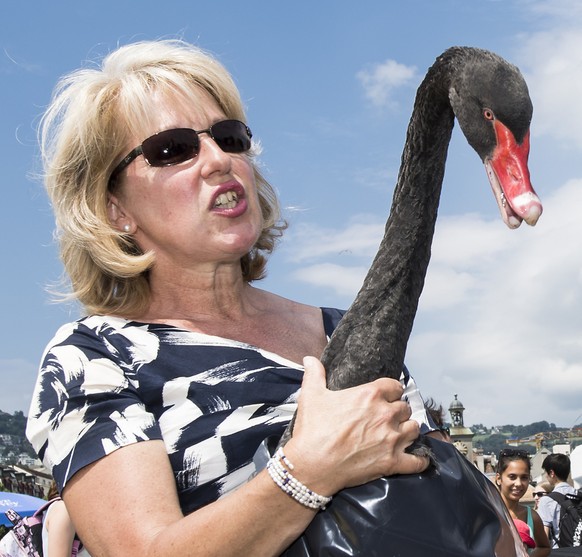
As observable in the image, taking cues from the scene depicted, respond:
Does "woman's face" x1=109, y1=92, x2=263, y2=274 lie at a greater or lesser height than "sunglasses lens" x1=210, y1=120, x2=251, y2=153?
lesser

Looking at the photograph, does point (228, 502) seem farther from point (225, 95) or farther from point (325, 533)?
point (225, 95)

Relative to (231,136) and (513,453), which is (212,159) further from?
(513,453)

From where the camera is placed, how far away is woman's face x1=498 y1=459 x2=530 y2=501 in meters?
7.45

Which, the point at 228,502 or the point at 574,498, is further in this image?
the point at 574,498

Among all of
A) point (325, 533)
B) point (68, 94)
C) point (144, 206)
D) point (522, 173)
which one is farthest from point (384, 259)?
point (68, 94)

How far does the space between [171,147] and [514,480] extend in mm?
5979

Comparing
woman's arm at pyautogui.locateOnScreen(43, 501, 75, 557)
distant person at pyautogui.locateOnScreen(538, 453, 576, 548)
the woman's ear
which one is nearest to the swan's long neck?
the woman's ear

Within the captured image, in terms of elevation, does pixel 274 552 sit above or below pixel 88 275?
below

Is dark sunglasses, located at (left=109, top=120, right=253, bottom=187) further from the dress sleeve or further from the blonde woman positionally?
the dress sleeve

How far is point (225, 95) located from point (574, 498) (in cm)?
588

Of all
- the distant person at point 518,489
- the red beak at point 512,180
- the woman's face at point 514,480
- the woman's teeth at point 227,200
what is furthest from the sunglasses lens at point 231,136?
the woman's face at point 514,480

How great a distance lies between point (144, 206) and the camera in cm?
250

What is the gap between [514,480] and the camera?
7.51m

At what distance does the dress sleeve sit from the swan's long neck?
468mm
